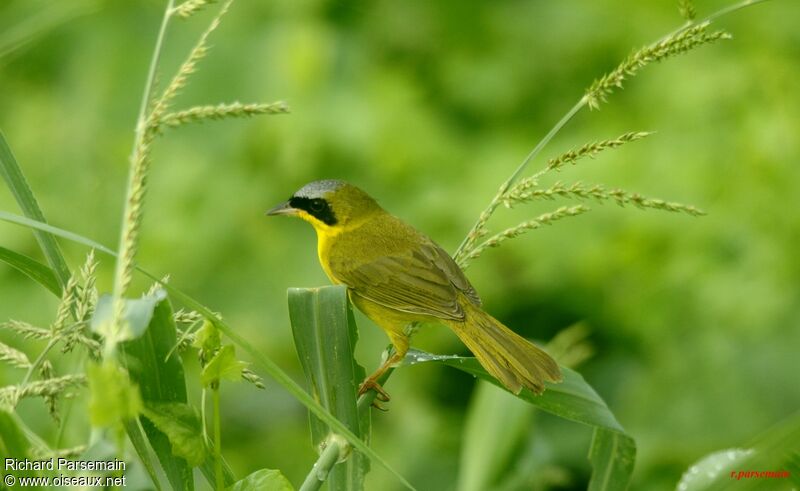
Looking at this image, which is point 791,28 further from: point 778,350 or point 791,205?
point 778,350

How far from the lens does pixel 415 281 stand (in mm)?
2936

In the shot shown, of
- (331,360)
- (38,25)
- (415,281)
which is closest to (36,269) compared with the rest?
(331,360)

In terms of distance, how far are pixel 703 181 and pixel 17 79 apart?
11.4 feet

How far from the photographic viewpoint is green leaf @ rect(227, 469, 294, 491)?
1412 mm

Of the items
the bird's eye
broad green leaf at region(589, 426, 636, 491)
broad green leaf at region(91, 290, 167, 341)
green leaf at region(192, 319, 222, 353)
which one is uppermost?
the bird's eye

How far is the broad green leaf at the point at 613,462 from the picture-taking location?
5.93 feet

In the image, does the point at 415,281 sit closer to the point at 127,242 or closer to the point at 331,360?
the point at 331,360

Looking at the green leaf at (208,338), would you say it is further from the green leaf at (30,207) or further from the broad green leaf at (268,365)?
the green leaf at (30,207)

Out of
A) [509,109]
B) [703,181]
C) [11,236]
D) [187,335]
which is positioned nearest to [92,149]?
[11,236]

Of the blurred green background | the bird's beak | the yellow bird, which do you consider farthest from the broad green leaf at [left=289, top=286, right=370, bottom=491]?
the blurred green background

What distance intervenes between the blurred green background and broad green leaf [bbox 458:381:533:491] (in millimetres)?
1371

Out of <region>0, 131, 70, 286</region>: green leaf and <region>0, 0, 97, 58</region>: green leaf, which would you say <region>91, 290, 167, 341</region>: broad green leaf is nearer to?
<region>0, 131, 70, 286</region>: green leaf

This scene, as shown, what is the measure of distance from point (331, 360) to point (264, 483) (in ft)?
1.28

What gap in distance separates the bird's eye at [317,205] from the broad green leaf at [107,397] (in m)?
2.07
